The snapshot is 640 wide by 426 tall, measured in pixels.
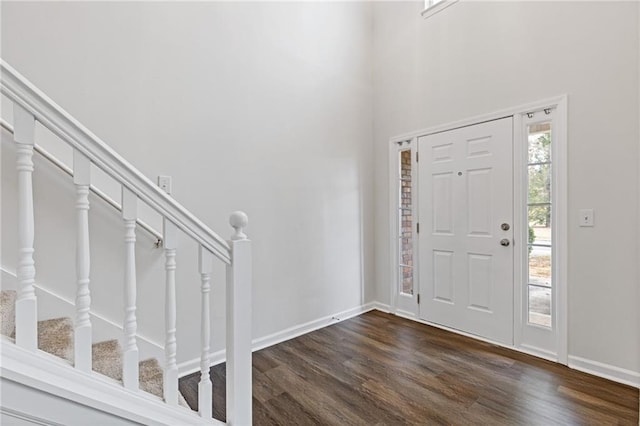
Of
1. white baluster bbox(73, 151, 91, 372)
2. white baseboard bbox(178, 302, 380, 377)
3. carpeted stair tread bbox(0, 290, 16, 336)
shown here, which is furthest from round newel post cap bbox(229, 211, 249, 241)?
white baseboard bbox(178, 302, 380, 377)

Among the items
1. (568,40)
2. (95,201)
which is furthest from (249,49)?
(568,40)

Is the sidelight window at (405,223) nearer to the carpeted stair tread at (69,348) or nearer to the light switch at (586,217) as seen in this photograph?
the light switch at (586,217)

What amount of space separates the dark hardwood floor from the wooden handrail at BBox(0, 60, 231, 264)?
1.20 meters

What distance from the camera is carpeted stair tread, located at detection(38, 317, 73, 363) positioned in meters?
1.30

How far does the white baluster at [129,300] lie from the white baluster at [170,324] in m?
0.11

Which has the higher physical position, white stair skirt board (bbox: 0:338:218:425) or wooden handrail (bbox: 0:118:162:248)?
wooden handrail (bbox: 0:118:162:248)

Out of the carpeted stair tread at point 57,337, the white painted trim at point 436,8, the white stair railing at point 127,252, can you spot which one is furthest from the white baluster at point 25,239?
the white painted trim at point 436,8

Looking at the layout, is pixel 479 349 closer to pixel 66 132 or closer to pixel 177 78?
pixel 66 132

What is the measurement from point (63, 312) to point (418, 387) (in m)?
2.22

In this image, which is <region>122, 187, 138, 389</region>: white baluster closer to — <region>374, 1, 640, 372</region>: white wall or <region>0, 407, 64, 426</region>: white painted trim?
<region>0, 407, 64, 426</region>: white painted trim

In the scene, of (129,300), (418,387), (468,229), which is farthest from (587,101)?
(129,300)

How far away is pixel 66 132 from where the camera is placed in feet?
3.31

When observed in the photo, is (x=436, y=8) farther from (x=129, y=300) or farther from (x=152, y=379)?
(x=152, y=379)

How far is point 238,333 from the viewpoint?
1353 millimetres
